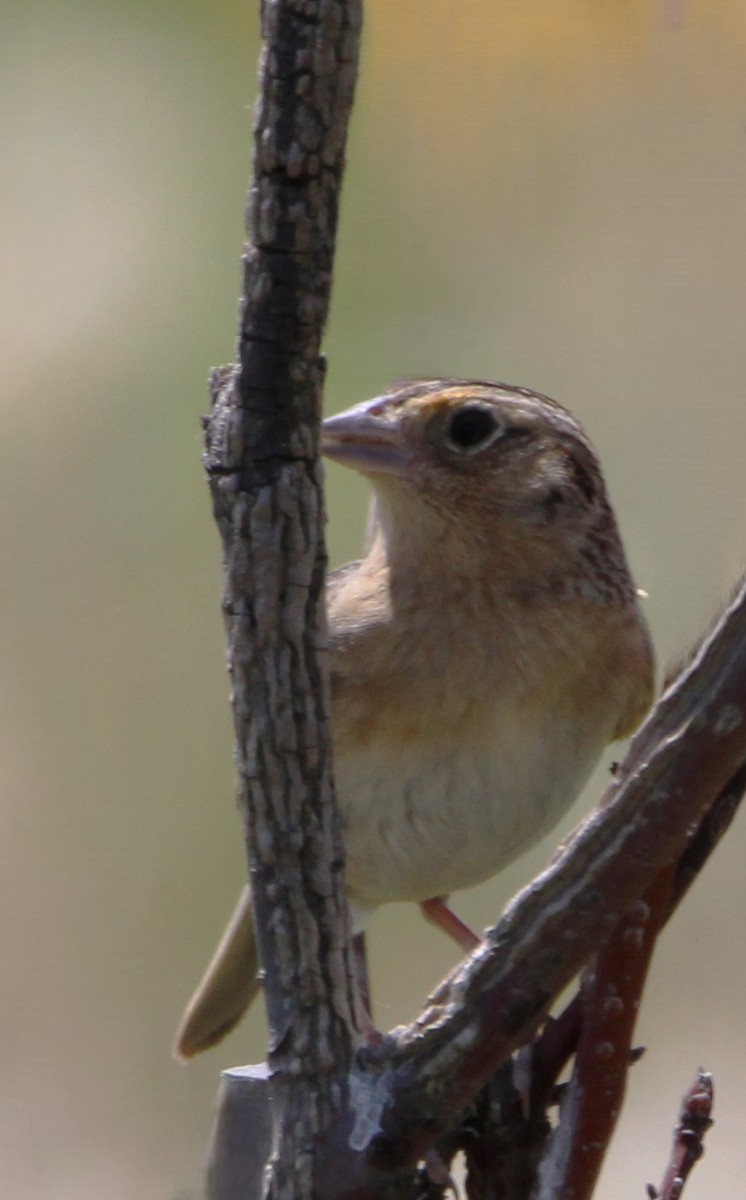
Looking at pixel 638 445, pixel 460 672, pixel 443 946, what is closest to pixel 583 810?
pixel 443 946

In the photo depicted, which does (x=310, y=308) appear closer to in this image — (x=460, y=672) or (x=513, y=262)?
(x=460, y=672)

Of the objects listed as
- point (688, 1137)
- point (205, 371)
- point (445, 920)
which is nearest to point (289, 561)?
point (688, 1137)

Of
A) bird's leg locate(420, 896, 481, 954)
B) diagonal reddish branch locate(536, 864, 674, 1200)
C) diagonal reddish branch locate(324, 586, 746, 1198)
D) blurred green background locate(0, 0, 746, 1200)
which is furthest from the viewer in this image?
blurred green background locate(0, 0, 746, 1200)

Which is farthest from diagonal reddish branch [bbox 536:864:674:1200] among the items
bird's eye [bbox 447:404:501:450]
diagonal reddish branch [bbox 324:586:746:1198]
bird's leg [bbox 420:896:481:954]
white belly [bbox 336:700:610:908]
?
bird's leg [bbox 420:896:481:954]

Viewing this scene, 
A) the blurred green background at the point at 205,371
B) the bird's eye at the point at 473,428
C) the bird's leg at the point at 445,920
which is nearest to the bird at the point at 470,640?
the bird's eye at the point at 473,428

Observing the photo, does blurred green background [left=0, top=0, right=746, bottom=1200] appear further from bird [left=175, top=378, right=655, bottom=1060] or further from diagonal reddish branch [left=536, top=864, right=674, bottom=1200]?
diagonal reddish branch [left=536, top=864, right=674, bottom=1200]

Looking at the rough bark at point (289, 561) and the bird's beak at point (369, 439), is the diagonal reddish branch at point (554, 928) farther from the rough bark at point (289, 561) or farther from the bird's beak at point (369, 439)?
the bird's beak at point (369, 439)
